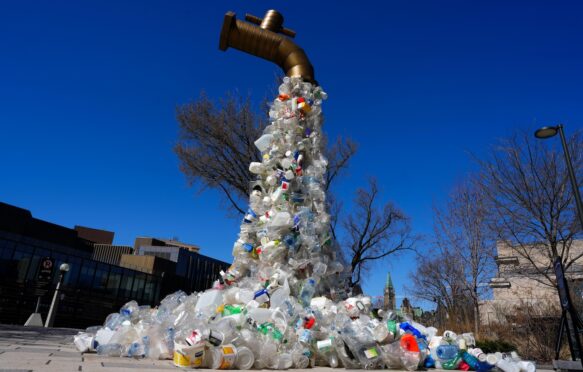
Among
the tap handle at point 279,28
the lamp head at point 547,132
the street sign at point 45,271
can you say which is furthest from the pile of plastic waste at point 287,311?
the street sign at point 45,271

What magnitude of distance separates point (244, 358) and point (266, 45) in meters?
5.53

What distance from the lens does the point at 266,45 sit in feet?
21.8

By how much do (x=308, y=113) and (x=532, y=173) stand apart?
651 cm

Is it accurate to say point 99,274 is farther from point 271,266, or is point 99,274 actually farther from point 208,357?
point 208,357

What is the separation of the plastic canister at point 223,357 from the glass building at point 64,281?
37.3 feet

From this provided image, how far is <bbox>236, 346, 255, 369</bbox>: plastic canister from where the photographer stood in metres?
2.91

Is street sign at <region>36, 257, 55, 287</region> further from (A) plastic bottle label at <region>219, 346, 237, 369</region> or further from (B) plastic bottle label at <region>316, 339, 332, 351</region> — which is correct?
(B) plastic bottle label at <region>316, 339, 332, 351</region>

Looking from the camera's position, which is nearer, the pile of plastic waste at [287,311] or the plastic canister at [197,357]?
the plastic canister at [197,357]

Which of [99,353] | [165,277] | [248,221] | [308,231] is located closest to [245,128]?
[248,221]

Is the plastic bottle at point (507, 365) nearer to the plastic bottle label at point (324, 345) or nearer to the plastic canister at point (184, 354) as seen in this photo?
the plastic bottle label at point (324, 345)

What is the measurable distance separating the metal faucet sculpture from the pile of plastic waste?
1.53ft

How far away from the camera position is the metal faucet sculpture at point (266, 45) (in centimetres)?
653

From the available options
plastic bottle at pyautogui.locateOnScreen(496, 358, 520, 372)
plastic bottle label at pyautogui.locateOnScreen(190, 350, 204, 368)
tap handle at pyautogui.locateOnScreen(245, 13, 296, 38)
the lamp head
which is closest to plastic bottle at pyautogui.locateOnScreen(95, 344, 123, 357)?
plastic bottle label at pyautogui.locateOnScreen(190, 350, 204, 368)

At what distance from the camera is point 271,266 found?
15.9 feet
